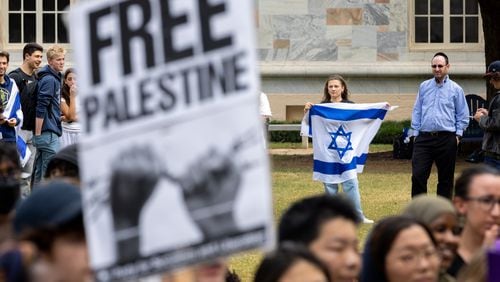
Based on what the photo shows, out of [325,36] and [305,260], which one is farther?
[325,36]

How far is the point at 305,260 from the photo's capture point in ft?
16.0

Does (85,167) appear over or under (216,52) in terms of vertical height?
under

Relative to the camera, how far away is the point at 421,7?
1282 inches

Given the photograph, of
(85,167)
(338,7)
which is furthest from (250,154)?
(338,7)

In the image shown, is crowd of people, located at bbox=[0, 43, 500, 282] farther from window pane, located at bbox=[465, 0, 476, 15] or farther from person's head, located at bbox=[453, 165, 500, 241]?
window pane, located at bbox=[465, 0, 476, 15]

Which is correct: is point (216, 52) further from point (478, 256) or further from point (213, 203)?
point (478, 256)

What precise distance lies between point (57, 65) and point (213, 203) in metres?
12.3

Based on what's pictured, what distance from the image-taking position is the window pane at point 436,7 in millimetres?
32781

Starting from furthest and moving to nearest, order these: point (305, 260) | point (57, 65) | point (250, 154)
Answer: point (57, 65) < point (305, 260) < point (250, 154)

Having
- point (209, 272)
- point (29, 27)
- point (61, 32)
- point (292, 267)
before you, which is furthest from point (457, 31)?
point (209, 272)

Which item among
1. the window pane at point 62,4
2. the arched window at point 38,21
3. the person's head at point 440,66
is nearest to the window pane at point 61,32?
the arched window at point 38,21

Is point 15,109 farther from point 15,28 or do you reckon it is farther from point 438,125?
point 15,28

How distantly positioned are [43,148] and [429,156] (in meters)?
4.38

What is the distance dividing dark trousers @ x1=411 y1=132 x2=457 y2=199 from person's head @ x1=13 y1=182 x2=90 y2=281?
41.1ft
